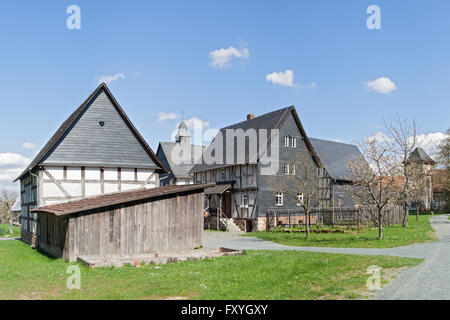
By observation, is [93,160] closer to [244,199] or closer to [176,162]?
[244,199]

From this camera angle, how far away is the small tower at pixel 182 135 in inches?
2338

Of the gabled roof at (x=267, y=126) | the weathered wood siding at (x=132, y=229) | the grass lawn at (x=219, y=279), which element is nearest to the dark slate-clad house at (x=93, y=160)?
the weathered wood siding at (x=132, y=229)

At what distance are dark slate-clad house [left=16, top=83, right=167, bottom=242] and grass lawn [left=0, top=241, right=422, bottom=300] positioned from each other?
7.32 m

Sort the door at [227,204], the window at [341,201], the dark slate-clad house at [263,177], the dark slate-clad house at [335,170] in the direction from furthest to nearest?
the window at [341,201]
the dark slate-clad house at [335,170]
the door at [227,204]
the dark slate-clad house at [263,177]

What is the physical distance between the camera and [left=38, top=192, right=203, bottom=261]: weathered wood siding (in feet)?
55.2

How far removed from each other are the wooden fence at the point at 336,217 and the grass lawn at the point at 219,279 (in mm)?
15126

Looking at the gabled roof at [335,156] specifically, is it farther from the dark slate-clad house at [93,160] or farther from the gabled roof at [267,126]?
the dark slate-clad house at [93,160]

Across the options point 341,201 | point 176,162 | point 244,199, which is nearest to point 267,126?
point 244,199

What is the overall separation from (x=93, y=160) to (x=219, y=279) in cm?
1372

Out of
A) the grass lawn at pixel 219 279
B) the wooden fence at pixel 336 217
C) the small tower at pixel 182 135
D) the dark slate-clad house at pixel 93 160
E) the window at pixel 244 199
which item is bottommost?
the wooden fence at pixel 336 217

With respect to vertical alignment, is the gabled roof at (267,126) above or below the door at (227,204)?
above
